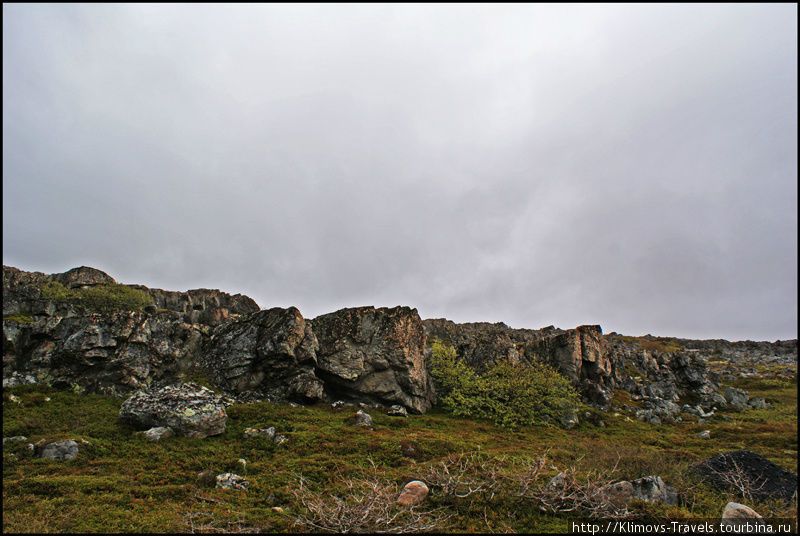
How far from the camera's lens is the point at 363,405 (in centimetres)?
2875

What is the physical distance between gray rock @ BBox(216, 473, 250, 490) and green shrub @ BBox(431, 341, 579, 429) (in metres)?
20.6

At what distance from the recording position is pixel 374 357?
101 feet

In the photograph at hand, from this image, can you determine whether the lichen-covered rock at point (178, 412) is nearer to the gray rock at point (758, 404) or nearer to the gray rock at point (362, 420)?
the gray rock at point (362, 420)

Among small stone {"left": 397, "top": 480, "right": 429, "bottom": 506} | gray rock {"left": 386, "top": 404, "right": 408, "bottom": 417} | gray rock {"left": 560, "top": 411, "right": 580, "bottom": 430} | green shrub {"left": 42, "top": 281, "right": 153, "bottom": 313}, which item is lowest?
gray rock {"left": 560, "top": 411, "right": 580, "bottom": 430}

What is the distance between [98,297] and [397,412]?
7457 centimetres

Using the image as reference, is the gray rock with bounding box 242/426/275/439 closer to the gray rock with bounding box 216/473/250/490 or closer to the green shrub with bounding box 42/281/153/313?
the gray rock with bounding box 216/473/250/490

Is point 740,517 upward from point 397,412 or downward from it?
upward

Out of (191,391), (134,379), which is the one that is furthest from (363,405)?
(134,379)

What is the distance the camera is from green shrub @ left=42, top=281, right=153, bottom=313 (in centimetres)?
6305

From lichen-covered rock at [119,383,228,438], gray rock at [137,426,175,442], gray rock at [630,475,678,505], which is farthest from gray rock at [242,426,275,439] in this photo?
gray rock at [630,475,678,505]

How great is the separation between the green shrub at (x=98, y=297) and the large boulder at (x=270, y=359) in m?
54.9

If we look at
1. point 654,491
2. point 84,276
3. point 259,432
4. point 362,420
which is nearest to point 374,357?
point 362,420

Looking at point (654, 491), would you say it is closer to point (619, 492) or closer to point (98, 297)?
point (619, 492)

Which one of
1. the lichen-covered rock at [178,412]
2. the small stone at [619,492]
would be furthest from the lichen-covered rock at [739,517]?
the lichen-covered rock at [178,412]
